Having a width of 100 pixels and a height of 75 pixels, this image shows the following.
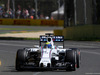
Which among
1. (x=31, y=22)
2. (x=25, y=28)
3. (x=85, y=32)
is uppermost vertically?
(x=31, y=22)

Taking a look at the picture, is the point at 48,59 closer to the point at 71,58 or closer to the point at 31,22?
the point at 71,58

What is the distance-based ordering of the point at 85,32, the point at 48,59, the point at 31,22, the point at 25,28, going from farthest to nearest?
the point at 25,28, the point at 31,22, the point at 85,32, the point at 48,59

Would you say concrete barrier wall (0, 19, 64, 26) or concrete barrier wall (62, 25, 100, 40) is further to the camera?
concrete barrier wall (0, 19, 64, 26)

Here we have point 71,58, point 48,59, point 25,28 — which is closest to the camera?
point 48,59

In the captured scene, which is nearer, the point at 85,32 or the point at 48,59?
the point at 48,59

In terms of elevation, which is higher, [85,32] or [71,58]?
[71,58]

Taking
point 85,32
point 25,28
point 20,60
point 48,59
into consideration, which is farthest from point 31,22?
point 48,59

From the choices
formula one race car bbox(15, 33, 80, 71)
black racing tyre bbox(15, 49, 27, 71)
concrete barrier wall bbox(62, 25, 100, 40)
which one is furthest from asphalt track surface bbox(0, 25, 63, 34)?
black racing tyre bbox(15, 49, 27, 71)

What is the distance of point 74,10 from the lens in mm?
36094

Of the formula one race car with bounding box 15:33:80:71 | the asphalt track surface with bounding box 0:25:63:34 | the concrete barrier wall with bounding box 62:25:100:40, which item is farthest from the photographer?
the asphalt track surface with bounding box 0:25:63:34

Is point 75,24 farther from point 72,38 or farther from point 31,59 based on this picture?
point 31,59

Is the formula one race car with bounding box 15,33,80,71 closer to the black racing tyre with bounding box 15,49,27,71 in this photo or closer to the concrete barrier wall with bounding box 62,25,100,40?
the black racing tyre with bounding box 15,49,27,71

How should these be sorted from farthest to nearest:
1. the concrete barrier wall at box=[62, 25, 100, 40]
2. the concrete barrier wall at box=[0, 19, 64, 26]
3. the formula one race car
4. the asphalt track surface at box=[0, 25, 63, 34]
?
the concrete barrier wall at box=[0, 19, 64, 26], the asphalt track surface at box=[0, 25, 63, 34], the concrete barrier wall at box=[62, 25, 100, 40], the formula one race car

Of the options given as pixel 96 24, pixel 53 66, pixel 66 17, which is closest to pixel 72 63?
pixel 53 66
